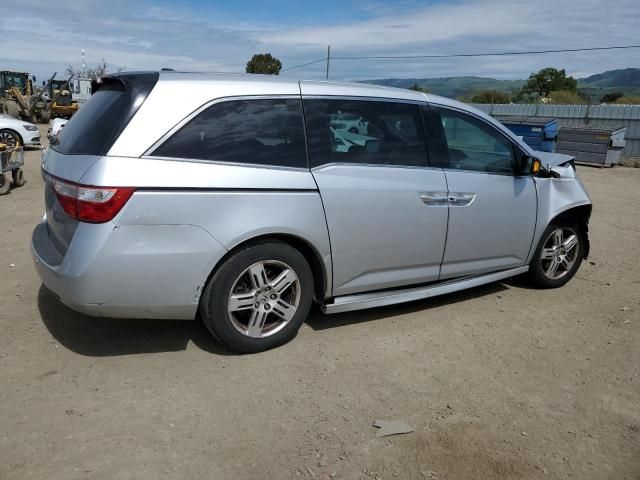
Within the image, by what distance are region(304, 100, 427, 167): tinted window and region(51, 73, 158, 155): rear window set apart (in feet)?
3.56

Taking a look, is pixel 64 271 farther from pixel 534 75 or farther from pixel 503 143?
pixel 534 75

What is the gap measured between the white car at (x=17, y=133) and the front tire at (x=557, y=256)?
1310 centimetres

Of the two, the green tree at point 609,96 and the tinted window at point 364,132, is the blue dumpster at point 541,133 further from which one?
the green tree at point 609,96

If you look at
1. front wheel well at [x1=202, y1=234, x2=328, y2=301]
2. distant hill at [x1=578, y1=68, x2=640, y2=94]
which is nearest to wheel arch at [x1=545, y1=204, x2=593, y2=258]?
front wheel well at [x1=202, y1=234, x2=328, y2=301]

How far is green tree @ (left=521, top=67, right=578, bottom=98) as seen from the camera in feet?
157

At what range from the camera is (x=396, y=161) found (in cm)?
399

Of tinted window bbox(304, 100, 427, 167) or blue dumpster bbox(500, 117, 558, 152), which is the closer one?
tinted window bbox(304, 100, 427, 167)

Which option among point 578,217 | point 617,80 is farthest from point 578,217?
point 617,80

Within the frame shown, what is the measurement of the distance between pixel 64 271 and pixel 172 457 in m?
1.27

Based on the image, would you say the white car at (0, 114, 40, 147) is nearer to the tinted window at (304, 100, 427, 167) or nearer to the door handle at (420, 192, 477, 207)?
the tinted window at (304, 100, 427, 167)

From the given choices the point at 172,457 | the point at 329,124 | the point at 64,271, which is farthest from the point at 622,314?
the point at 64,271

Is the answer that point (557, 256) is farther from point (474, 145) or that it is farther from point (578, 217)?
point (474, 145)

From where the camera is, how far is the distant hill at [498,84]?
39.0 m

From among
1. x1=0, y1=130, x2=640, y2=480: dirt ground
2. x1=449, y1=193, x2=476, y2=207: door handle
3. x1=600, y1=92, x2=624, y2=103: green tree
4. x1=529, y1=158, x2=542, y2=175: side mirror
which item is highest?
x1=600, y1=92, x2=624, y2=103: green tree
